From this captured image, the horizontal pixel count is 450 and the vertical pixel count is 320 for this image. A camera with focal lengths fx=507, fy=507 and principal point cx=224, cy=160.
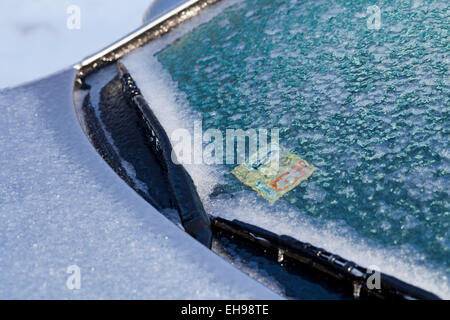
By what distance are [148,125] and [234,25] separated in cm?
82

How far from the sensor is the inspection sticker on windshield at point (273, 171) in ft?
4.87

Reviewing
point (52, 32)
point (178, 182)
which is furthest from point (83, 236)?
point (52, 32)

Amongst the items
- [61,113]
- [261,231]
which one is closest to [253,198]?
[261,231]

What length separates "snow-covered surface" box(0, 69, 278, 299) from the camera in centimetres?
118

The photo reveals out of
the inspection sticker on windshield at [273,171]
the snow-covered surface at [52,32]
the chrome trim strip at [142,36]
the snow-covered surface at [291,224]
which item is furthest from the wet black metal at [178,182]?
the snow-covered surface at [52,32]

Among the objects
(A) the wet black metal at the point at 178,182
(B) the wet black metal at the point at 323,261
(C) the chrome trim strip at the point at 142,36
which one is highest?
(C) the chrome trim strip at the point at 142,36

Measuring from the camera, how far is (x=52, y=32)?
242 centimetres

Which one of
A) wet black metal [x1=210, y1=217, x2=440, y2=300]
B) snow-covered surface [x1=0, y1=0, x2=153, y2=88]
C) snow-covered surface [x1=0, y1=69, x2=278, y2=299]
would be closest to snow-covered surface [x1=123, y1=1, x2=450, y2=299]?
wet black metal [x1=210, y1=217, x2=440, y2=300]

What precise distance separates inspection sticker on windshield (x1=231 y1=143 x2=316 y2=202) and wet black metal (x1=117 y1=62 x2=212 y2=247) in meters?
0.17

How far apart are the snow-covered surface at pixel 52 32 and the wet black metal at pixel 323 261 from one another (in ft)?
4.00

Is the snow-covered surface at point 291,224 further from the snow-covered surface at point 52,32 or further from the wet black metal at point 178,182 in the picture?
the snow-covered surface at point 52,32

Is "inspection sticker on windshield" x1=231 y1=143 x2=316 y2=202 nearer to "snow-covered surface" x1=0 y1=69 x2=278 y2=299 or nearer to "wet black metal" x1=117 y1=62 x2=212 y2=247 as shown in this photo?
"wet black metal" x1=117 y1=62 x2=212 y2=247

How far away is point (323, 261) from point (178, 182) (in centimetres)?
50

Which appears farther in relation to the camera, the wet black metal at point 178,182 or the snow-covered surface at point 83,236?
the wet black metal at point 178,182
